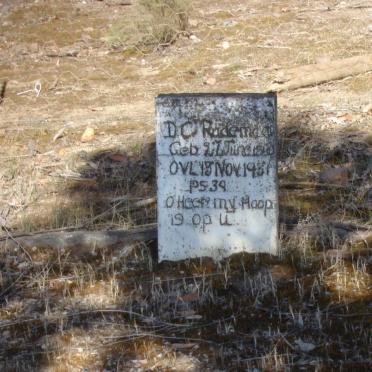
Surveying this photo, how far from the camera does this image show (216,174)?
15.5ft

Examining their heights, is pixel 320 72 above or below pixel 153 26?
below

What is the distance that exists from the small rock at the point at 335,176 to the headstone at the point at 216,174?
5.70ft

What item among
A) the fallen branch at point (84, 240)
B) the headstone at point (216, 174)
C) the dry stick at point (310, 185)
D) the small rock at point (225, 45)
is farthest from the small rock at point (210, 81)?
the headstone at point (216, 174)

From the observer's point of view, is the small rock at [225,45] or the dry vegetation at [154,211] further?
the small rock at [225,45]

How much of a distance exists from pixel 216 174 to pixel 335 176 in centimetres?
193

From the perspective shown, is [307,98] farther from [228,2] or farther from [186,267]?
[228,2]

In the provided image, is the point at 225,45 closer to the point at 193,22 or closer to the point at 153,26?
the point at 153,26

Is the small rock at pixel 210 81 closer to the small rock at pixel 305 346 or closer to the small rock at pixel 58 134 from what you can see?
the small rock at pixel 58 134

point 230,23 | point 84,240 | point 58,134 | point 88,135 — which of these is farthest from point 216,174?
point 230,23

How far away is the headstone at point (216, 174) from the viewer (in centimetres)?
464

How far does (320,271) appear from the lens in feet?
14.9

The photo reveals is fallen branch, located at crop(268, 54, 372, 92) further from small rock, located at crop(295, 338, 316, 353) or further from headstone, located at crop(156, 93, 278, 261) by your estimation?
small rock, located at crop(295, 338, 316, 353)

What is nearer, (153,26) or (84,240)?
(84,240)

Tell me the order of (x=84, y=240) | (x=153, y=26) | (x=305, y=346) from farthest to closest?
1. (x=153, y=26)
2. (x=84, y=240)
3. (x=305, y=346)
